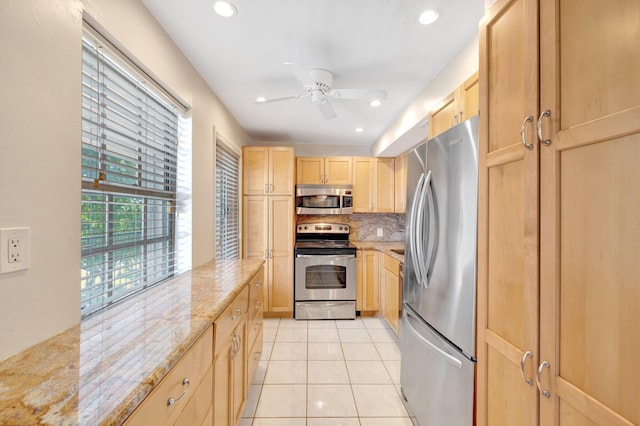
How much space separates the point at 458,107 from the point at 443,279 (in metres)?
1.02

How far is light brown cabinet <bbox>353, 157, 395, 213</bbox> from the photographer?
13.3 ft

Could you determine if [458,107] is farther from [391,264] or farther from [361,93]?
[391,264]

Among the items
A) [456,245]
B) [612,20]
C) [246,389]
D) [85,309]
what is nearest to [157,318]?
[85,309]

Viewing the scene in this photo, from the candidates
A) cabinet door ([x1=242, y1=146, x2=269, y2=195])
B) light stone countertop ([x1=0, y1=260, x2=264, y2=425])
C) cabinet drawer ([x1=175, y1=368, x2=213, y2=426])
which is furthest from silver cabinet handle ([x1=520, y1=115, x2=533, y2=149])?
cabinet door ([x1=242, y1=146, x2=269, y2=195])

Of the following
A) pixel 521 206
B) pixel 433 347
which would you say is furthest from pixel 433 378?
pixel 521 206

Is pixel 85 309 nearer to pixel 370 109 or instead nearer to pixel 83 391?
pixel 83 391

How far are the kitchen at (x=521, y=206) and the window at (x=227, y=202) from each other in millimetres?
1657

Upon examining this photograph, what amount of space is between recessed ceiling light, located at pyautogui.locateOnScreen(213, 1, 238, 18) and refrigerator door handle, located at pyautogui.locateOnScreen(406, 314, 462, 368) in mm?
2088

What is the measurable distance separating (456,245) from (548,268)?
1.79ft

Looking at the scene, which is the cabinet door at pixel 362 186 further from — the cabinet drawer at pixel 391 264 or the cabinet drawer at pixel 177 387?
the cabinet drawer at pixel 177 387

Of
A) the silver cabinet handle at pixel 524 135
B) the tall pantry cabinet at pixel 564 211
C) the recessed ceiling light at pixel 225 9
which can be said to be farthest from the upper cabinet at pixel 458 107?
the recessed ceiling light at pixel 225 9

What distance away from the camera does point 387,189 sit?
4062 millimetres

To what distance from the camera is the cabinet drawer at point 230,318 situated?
129cm

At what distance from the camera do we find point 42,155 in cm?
95
